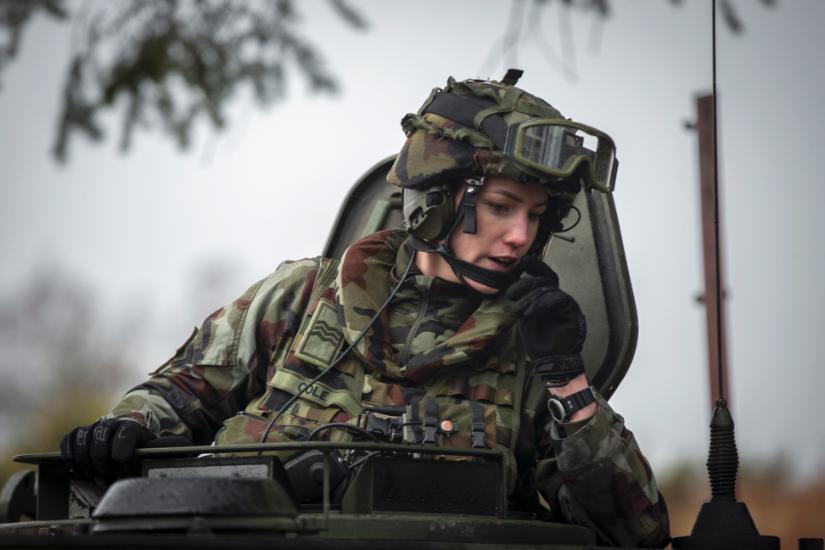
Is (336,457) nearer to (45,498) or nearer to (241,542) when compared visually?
(45,498)

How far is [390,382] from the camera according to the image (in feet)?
17.9

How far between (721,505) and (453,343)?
3.31 ft

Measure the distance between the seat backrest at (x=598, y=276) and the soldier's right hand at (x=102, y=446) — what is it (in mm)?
1615

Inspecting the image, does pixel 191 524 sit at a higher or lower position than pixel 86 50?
lower

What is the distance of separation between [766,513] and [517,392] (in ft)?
14.7

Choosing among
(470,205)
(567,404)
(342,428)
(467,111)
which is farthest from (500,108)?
(342,428)

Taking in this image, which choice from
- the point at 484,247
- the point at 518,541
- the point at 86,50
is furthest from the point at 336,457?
the point at 86,50

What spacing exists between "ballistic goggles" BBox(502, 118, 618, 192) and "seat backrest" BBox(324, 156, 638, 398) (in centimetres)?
55

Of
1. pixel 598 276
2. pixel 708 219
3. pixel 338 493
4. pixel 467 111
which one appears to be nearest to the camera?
pixel 338 493

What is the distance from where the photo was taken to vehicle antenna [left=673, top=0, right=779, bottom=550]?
16.1ft

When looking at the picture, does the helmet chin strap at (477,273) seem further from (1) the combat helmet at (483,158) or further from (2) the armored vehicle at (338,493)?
(2) the armored vehicle at (338,493)

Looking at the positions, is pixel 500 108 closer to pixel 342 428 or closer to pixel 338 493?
pixel 342 428

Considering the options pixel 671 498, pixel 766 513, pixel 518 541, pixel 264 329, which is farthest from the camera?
pixel 671 498

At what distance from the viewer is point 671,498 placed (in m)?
10.3
